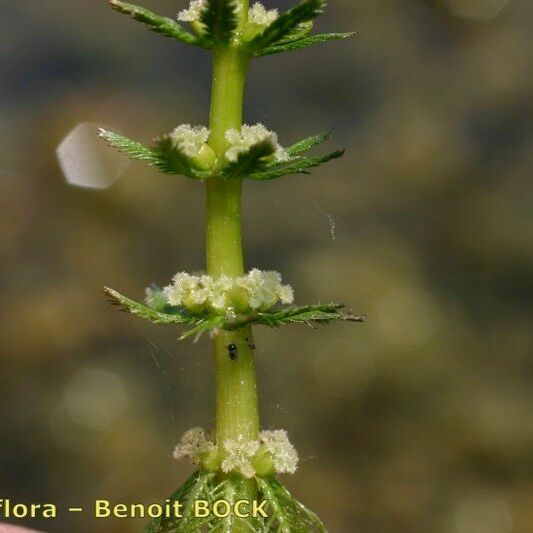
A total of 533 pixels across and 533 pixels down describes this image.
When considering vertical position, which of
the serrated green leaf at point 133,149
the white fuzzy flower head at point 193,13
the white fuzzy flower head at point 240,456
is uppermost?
the white fuzzy flower head at point 193,13

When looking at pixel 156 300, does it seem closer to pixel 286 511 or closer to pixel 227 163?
pixel 227 163

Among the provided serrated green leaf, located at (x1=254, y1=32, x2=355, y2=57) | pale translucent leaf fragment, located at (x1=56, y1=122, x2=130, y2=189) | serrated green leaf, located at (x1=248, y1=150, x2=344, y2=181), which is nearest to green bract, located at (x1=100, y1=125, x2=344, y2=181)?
serrated green leaf, located at (x1=248, y1=150, x2=344, y2=181)

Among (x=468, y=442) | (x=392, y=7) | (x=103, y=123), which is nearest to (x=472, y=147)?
(x=392, y=7)

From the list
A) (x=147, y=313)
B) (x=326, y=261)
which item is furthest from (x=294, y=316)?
(x=326, y=261)

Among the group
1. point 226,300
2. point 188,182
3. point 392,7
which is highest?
point 392,7

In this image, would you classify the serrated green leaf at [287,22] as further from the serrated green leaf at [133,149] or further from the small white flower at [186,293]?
the small white flower at [186,293]

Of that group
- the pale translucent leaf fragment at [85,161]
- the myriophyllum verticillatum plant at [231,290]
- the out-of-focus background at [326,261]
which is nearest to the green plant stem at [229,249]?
the myriophyllum verticillatum plant at [231,290]

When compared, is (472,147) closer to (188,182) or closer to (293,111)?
(293,111)
